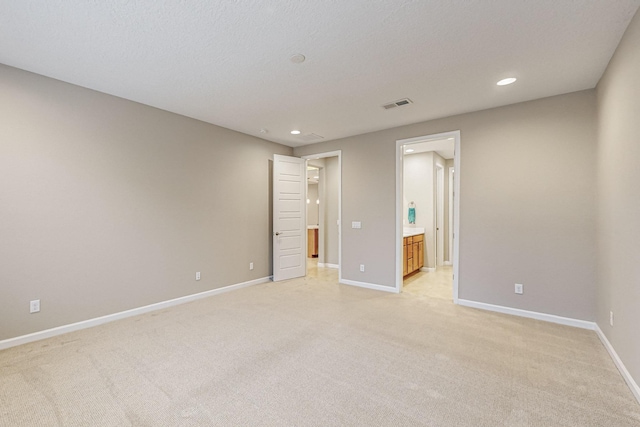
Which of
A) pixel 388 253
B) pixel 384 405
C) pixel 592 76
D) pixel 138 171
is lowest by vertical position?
pixel 384 405

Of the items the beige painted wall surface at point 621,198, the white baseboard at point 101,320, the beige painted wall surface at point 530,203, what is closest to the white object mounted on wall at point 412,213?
the beige painted wall surface at point 530,203

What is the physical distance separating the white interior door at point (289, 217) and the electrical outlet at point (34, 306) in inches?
123

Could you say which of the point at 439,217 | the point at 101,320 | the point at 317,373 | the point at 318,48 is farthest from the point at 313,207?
the point at 317,373

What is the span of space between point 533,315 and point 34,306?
217 inches

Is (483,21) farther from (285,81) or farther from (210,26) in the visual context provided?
(210,26)

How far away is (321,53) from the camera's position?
241 cm

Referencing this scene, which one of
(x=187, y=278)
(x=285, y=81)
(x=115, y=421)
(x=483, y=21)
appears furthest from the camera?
(x=187, y=278)

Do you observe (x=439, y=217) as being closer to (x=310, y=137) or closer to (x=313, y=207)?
(x=310, y=137)

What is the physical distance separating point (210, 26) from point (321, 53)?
0.89m

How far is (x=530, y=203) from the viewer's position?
3416 mm

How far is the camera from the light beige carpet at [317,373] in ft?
5.82

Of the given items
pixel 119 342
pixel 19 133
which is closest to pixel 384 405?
pixel 119 342

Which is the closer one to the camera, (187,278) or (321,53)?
(321,53)

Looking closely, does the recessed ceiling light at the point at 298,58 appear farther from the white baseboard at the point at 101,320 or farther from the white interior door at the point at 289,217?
the white baseboard at the point at 101,320
